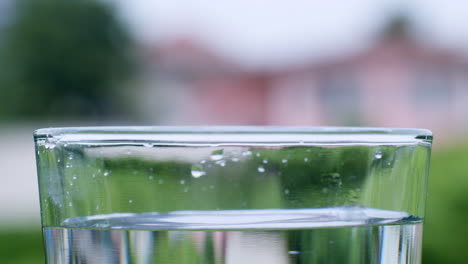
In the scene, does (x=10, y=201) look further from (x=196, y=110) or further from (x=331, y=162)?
(x=196, y=110)

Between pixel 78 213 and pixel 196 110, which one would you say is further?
pixel 196 110

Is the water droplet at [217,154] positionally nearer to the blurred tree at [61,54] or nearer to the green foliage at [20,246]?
the green foliage at [20,246]

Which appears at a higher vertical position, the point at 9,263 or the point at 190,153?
the point at 190,153

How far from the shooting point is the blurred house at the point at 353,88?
14141 mm

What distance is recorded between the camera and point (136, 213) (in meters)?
0.38

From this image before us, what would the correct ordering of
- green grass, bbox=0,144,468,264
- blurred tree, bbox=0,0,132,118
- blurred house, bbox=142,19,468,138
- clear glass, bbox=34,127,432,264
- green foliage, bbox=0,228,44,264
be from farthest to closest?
blurred tree, bbox=0,0,132,118 < blurred house, bbox=142,19,468,138 < green foliage, bbox=0,228,44,264 < green grass, bbox=0,144,468,264 < clear glass, bbox=34,127,432,264

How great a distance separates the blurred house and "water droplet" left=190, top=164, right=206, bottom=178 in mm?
11931

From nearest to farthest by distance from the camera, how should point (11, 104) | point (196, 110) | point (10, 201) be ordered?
point (10, 201)
point (11, 104)
point (196, 110)

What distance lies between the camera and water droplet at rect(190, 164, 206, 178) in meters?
0.39

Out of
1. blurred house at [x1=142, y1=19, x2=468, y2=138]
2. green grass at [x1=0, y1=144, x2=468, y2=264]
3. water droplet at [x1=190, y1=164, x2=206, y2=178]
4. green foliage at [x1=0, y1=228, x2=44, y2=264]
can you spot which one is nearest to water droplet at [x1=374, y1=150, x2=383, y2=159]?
water droplet at [x1=190, y1=164, x2=206, y2=178]

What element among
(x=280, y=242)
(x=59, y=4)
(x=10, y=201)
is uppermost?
(x=59, y=4)

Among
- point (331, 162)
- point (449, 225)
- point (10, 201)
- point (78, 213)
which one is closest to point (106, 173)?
point (78, 213)

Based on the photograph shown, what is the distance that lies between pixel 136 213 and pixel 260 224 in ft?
0.25

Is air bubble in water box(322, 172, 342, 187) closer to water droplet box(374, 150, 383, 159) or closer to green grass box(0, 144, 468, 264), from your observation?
water droplet box(374, 150, 383, 159)
